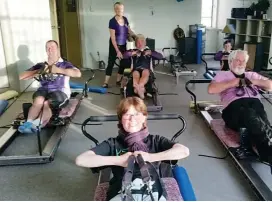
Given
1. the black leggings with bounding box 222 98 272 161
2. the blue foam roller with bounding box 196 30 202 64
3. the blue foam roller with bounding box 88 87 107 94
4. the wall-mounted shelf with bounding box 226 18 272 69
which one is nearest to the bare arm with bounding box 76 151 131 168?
the black leggings with bounding box 222 98 272 161

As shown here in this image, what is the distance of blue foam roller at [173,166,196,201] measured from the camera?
1789 mm

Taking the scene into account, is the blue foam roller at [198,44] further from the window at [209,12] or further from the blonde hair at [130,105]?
the blonde hair at [130,105]

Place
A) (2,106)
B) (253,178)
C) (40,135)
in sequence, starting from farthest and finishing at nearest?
(2,106)
(40,135)
(253,178)

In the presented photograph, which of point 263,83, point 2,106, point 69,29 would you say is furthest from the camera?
point 69,29

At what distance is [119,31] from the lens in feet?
17.1

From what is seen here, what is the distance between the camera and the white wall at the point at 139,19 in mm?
7086

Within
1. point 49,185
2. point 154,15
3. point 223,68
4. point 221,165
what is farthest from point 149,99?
point 154,15

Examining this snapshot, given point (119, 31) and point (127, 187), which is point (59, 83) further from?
point (127, 187)

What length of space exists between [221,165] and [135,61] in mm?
2502

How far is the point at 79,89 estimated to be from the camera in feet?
15.8

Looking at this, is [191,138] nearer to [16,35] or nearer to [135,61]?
[135,61]

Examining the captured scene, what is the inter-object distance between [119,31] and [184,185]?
381 cm

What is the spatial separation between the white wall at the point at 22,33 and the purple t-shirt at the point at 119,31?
107cm

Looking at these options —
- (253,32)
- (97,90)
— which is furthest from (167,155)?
(253,32)
